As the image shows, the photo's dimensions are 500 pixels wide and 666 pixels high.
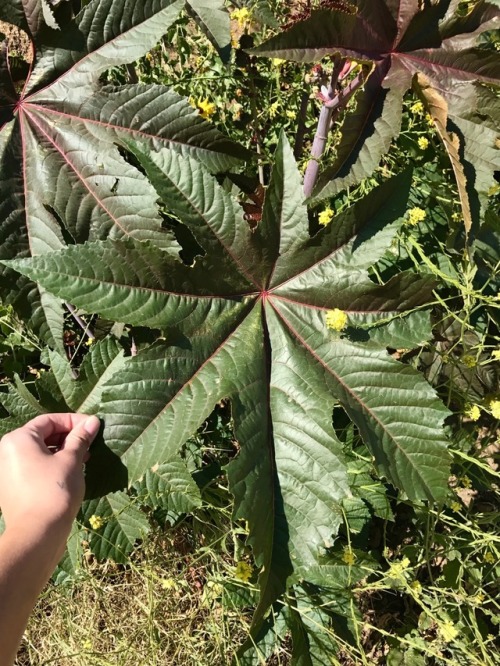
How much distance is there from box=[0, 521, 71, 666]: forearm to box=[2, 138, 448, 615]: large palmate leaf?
0.19m

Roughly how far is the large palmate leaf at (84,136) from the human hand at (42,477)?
324mm

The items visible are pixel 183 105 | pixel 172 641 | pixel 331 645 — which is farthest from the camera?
pixel 172 641

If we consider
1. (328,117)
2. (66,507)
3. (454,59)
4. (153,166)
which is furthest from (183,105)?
(66,507)

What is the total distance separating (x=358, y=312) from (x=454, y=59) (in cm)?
55

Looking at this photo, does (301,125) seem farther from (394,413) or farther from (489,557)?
(489,557)

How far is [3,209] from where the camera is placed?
130 centimetres

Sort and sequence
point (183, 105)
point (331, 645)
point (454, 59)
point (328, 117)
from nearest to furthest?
1. point (454, 59)
2. point (183, 105)
3. point (328, 117)
4. point (331, 645)

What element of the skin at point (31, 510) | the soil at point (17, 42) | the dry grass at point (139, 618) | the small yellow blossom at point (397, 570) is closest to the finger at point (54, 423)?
the skin at point (31, 510)

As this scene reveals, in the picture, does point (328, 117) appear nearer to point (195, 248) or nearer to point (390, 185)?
point (390, 185)

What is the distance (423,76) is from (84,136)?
752 millimetres

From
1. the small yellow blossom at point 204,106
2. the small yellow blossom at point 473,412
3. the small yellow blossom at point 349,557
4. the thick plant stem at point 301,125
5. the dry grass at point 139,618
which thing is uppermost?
the small yellow blossom at point 204,106

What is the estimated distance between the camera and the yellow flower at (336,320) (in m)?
1.17

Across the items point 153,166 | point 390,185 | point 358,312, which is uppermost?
point 153,166

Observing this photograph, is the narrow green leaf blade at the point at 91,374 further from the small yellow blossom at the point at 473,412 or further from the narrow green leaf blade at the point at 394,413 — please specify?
the small yellow blossom at the point at 473,412
